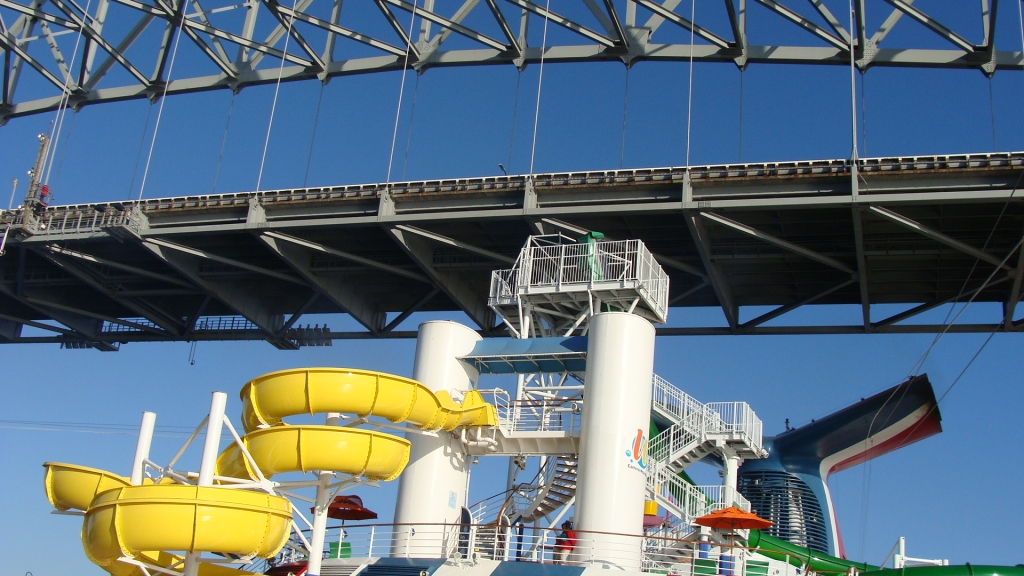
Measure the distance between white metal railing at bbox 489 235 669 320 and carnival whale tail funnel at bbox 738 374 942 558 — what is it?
13769 millimetres

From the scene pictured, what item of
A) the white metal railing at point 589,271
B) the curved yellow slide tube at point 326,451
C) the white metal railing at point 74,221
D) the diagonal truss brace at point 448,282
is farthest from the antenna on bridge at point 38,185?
the curved yellow slide tube at point 326,451

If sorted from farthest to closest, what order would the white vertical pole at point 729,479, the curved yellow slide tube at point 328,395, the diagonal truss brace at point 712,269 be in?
1. the diagonal truss brace at point 712,269
2. the white vertical pole at point 729,479
3. the curved yellow slide tube at point 328,395

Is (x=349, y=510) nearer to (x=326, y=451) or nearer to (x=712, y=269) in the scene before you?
(x=326, y=451)

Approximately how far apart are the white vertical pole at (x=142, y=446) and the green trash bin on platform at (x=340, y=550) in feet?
26.5

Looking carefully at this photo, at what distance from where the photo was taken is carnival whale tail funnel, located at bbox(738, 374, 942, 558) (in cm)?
4634

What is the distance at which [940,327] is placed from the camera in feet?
144

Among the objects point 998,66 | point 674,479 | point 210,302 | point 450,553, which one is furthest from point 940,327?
point 210,302

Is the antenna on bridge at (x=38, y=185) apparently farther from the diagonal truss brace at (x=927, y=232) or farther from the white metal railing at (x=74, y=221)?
the diagonal truss brace at (x=927, y=232)

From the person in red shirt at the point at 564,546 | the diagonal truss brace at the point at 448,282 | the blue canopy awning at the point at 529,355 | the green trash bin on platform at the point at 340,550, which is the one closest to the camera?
the person in red shirt at the point at 564,546

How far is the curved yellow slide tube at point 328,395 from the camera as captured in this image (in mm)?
26906

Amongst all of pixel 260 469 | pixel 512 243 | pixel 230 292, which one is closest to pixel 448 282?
pixel 512 243

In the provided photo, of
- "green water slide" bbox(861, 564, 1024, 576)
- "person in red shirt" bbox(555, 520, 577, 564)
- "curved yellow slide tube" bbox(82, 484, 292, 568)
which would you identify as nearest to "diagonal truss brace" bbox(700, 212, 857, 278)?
"person in red shirt" bbox(555, 520, 577, 564)

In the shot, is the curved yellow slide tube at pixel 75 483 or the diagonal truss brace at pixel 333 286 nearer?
the curved yellow slide tube at pixel 75 483

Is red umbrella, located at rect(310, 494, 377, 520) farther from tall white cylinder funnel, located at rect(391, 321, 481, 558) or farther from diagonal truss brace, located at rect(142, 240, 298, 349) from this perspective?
diagonal truss brace, located at rect(142, 240, 298, 349)
